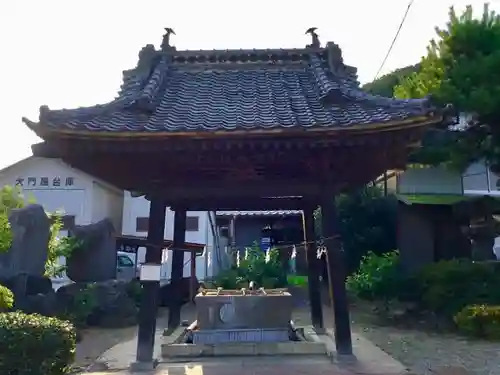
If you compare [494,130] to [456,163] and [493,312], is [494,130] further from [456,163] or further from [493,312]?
[493,312]

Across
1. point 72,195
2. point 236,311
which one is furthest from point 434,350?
point 72,195

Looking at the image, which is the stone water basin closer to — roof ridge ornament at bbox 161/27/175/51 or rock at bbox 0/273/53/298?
roof ridge ornament at bbox 161/27/175/51

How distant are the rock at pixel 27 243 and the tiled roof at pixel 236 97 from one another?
827cm

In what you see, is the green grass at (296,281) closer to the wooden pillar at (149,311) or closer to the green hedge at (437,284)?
the green hedge at (437,284)

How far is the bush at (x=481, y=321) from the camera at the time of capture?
1321 cm

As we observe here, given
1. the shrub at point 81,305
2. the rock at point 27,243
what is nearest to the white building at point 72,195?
the shrub at point 81,305

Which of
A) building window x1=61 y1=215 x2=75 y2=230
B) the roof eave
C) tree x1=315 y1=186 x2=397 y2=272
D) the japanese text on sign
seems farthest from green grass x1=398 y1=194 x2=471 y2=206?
the japanese text on sign

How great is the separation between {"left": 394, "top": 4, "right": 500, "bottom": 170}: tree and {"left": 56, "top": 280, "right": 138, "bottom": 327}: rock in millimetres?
10749

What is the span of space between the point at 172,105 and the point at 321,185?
2847 mm

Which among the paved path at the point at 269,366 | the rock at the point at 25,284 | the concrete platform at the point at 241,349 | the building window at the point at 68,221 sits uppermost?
the building window at the point at 68,221

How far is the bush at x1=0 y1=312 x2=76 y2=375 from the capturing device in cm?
648

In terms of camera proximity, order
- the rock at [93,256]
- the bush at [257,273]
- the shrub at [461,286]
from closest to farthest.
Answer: the shrub at [461,286]
the rock at [93,256]
the bush at [257,273]

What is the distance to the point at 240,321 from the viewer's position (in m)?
9.41

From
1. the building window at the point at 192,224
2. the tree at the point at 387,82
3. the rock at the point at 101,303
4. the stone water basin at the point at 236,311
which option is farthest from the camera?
the tree at the point at 387,82
